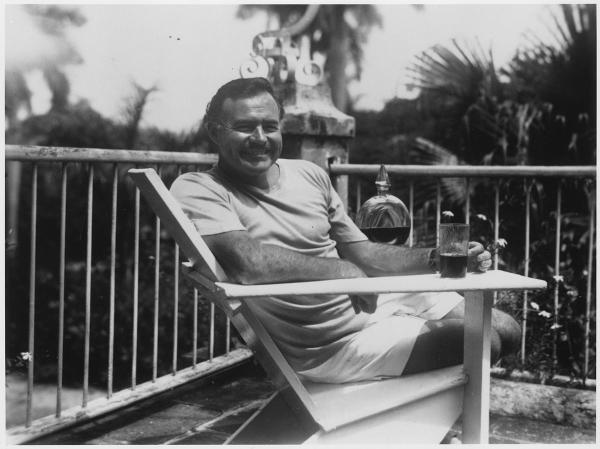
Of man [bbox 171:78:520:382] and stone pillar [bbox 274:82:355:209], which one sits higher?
stone pillar [bbox 274:82:355:209]

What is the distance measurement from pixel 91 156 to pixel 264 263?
1088 millimetres

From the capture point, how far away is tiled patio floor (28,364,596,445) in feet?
9.85

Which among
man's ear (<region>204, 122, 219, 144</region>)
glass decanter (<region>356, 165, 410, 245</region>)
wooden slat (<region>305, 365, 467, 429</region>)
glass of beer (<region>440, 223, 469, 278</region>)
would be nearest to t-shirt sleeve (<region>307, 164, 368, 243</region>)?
glass decanter (<region>356, 165, 410, 245</region>)

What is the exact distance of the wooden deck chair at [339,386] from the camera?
2055mm

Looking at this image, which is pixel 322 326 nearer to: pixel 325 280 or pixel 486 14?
pixel 325 280

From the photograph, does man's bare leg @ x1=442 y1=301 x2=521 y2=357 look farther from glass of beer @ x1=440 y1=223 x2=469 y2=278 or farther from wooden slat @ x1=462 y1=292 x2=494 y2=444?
glass of beer @ x1=440 y1=223 x2=469 y2=278

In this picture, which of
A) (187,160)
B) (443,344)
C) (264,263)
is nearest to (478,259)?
(443,344)

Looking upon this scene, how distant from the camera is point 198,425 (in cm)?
319

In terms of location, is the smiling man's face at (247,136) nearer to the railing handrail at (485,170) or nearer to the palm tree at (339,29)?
the railing handrail at (485,170)

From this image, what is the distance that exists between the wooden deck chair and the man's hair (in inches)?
19.6

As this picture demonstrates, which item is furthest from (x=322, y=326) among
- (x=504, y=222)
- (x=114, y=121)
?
(x=114, y=121)

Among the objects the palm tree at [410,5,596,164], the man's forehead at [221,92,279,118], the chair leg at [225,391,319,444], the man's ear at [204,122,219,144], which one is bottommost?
the chair leg at [225,391,319,444]

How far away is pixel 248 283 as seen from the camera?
210 centimetres

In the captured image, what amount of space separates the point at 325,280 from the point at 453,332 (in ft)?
1.73
